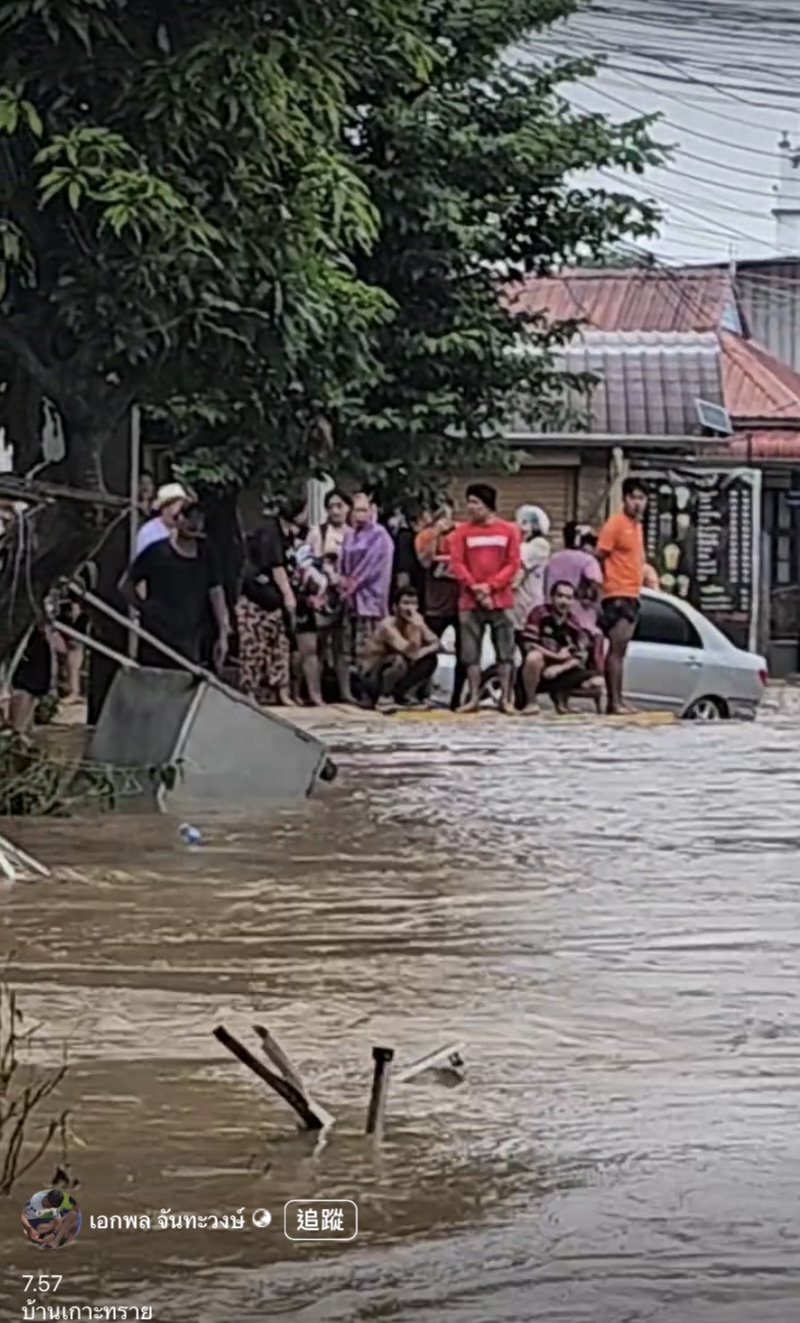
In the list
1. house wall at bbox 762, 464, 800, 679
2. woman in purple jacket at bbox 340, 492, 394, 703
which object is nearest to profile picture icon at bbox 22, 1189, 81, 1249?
woman in purple jacket at bbox 340, 492, 394, 703

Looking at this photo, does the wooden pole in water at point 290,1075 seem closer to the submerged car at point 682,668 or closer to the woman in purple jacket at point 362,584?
the woman in purple jacket at point 362,584

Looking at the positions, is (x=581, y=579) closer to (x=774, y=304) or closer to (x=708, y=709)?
(x=708, y=709)

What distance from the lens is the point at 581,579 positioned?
20.4 m

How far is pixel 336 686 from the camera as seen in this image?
20516 mm

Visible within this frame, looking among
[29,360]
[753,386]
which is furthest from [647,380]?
[29,360]

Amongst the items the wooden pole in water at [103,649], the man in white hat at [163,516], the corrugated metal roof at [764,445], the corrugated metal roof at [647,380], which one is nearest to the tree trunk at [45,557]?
the wooden pole in water at [103,649]

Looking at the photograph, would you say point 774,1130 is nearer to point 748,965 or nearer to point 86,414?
point 748,965

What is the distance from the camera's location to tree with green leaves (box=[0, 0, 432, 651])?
40.1 ft

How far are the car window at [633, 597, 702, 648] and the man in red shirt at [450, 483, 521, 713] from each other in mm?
1891

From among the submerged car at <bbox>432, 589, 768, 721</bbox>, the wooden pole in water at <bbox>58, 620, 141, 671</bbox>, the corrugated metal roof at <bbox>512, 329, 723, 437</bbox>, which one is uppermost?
the corrugated metal roof at <bbox>512, 329, 723, 437</bbox>

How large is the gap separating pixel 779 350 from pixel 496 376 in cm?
1810

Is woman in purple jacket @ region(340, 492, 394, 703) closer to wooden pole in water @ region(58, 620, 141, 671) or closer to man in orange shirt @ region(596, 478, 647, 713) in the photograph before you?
man in orange shirt @ region(596, 478, 647, 713)

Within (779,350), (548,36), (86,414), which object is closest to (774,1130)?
(86,414)

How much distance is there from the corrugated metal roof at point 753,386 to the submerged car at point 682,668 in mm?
11167
